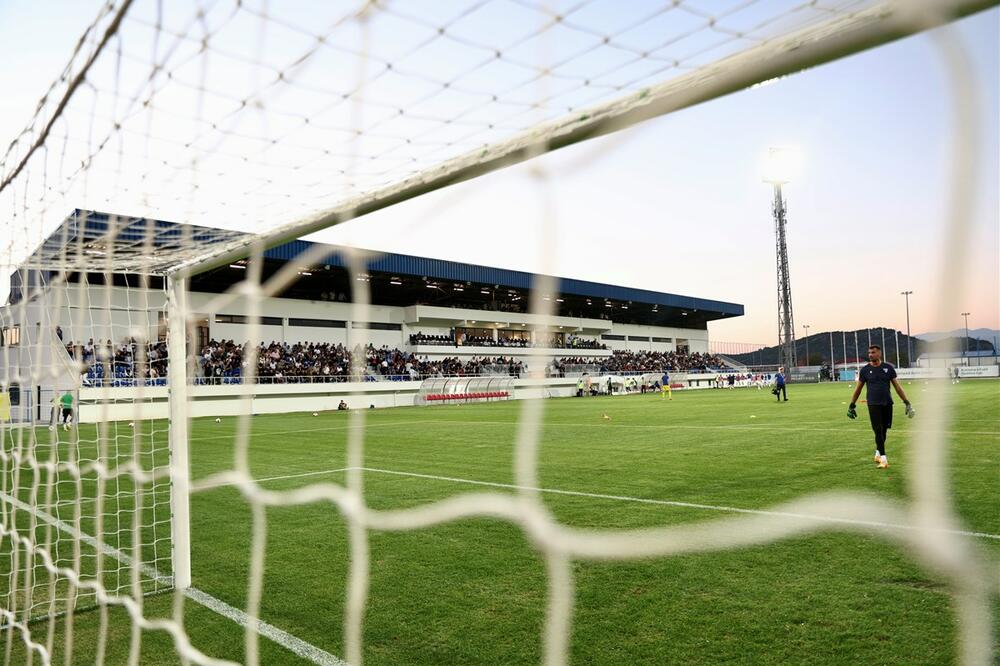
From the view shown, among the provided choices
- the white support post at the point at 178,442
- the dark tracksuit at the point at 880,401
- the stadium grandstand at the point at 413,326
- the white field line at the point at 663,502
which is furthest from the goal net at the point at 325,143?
the stadium grandstand at the point at 413,326

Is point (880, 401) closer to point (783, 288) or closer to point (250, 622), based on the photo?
point (250, 622)

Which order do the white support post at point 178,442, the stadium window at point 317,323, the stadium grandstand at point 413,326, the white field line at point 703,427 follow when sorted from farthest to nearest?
the stadium window at point 317,323
the stadium grandstand at point 413,326
the white field line at point 703,427
the white support post at point 178,442

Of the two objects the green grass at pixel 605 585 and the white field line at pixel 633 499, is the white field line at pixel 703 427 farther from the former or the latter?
the white field line at pixel 633 499

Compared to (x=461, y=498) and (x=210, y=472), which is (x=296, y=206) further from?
(x=210, y=472)

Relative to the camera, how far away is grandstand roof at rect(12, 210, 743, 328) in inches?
171

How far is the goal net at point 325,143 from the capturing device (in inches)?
66.6

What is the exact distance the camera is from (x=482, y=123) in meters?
2.95

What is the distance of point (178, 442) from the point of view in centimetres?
379

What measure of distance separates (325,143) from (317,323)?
1257 inches

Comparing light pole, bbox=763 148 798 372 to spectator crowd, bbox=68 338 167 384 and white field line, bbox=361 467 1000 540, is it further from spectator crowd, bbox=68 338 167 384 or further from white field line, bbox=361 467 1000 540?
white field line, bbox=361 467 1000 540

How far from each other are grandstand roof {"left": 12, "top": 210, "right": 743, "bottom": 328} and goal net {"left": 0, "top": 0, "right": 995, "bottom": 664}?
0.17ft

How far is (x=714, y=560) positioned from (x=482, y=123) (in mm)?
2822

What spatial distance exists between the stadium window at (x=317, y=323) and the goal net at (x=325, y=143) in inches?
1135

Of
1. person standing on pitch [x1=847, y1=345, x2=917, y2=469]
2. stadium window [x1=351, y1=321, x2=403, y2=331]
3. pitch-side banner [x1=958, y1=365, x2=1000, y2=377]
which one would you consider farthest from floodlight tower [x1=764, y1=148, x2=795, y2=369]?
person standing on pitch [x1=847, y1=345, x2=917, y2=469]
